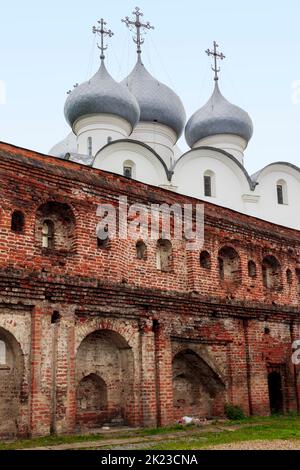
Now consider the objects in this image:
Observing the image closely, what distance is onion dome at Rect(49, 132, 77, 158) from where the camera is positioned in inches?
1068

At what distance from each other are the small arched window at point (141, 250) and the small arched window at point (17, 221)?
276 centimetres

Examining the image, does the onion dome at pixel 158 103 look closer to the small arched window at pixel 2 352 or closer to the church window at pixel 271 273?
the church window at pixel 271 273

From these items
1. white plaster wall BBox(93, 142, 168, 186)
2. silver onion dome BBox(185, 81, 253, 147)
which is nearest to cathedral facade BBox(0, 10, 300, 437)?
white plaster wall BBox(93, 142, 168, 186)

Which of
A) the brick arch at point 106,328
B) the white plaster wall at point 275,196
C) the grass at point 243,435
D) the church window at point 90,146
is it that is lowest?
the grass at point 243,435

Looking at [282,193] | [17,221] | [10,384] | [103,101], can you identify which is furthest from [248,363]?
[103,101]

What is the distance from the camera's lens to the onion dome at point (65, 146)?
1068 inches

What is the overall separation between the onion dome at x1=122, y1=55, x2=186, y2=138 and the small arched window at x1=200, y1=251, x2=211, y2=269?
1068 cm

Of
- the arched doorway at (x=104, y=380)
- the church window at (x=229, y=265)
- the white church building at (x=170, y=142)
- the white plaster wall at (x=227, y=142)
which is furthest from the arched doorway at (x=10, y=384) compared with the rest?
the white plaster wall at (x=227, y=142)

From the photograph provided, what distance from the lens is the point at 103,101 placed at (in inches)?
832

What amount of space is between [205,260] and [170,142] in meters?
10.6

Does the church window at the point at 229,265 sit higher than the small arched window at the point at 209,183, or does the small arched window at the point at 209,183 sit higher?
the small arched window at the point at 209,183

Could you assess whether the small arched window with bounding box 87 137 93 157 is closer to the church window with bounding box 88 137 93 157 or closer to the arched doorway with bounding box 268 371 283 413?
the church window with bounding box 88 137 93 157
